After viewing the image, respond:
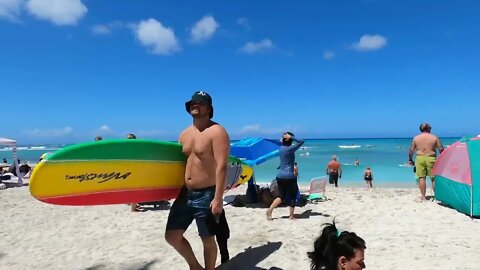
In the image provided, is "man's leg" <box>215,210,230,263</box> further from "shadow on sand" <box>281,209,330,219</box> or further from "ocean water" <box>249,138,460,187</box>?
"ocean water" <box>249,138,460,187</box>

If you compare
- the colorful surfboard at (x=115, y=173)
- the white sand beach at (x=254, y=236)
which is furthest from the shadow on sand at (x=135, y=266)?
the colorful surfboard at (x=115, y=173)

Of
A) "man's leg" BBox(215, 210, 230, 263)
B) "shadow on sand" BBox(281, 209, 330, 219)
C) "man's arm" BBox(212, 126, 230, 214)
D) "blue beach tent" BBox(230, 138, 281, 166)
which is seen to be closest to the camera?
"man's arm" BBox(212, 126, 230, 214)

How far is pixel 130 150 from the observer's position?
367cm

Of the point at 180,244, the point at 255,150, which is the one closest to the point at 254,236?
the point at 180,244

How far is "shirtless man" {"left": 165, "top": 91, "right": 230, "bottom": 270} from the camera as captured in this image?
117 inches

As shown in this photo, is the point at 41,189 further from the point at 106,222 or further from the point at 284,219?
the point at 284,219

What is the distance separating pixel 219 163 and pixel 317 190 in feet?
17.5

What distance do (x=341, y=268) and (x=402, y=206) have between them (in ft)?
17.0

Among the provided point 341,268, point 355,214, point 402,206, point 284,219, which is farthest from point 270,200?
point 341,268

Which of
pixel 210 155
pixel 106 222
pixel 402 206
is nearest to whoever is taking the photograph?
pixel 210 155

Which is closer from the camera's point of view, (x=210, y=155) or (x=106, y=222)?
(x=210, y=155)

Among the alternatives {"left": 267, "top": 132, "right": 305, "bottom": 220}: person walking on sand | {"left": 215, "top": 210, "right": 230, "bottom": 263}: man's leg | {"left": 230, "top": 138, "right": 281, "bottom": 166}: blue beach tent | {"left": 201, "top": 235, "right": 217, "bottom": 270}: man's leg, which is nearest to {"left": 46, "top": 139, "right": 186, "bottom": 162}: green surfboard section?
{"left": 215, "top": 210, "right": 230, "bottom": 263}: man's leg

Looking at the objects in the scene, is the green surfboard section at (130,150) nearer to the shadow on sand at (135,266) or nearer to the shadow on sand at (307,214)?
the shadow on sand at (135,266)

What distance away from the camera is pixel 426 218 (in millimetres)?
5617
